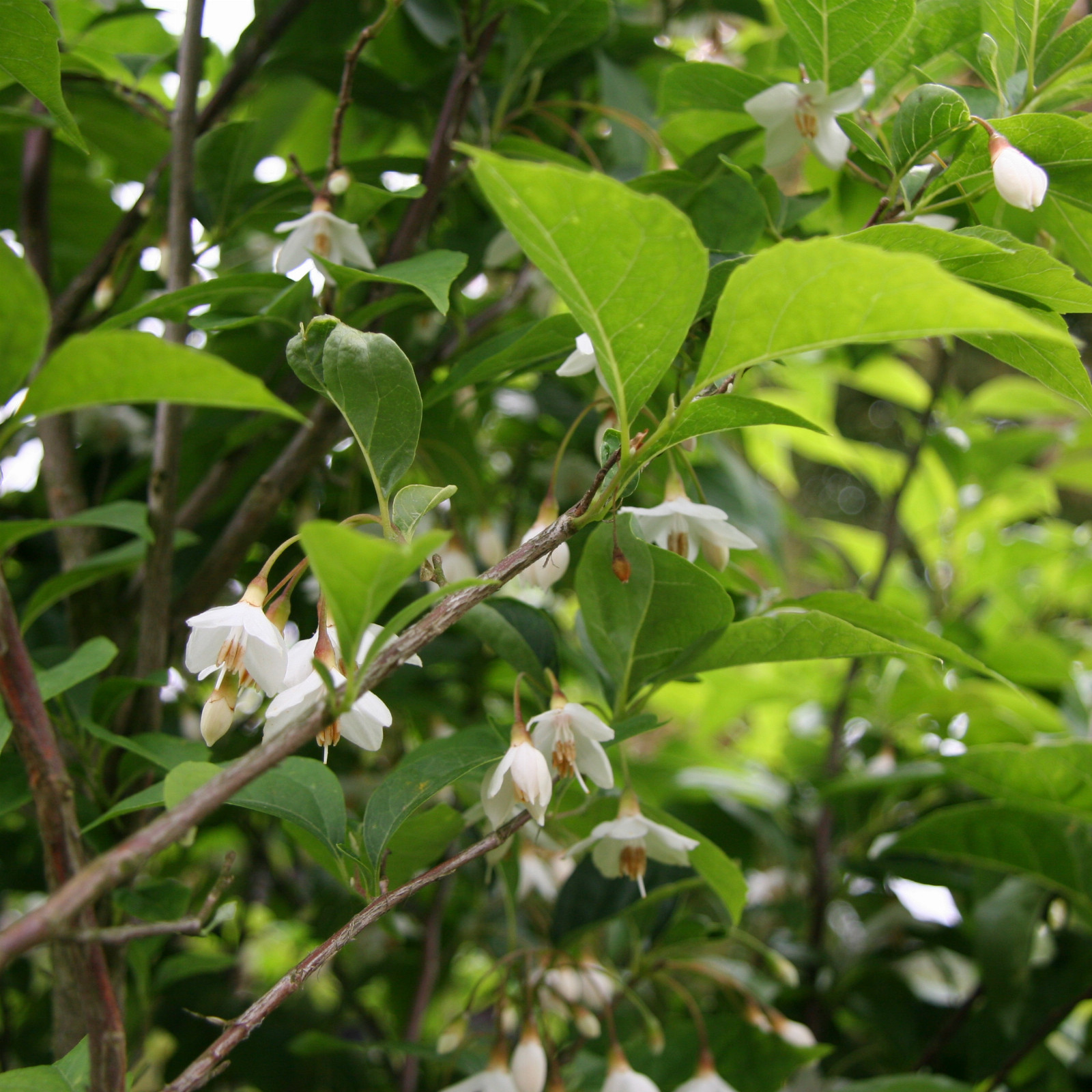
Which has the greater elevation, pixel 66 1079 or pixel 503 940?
pixel 66 1079

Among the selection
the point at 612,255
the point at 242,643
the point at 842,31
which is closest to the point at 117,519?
the point at 242,643

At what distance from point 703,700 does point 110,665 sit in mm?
1276

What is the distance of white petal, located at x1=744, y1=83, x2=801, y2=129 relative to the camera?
921mm

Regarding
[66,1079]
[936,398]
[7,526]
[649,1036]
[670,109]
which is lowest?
[649,1036]

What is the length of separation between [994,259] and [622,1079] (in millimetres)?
879

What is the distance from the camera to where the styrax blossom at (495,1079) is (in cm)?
97

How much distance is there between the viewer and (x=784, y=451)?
2.74 metres

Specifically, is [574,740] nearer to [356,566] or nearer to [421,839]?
[421,839]

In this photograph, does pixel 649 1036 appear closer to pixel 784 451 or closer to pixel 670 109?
pixel 670 109

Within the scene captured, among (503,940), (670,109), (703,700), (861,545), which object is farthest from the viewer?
(861,545)

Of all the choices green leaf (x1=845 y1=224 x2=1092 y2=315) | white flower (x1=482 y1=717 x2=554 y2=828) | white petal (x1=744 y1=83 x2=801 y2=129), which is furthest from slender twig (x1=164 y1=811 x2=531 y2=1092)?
white petal (x1=744 y1=83 x2=801 y2=129)

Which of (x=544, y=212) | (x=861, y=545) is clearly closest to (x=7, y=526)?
(x=544, y=212)

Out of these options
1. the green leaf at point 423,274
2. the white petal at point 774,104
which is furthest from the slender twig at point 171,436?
the white petal at point 774,104

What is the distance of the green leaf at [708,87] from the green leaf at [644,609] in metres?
0.52
